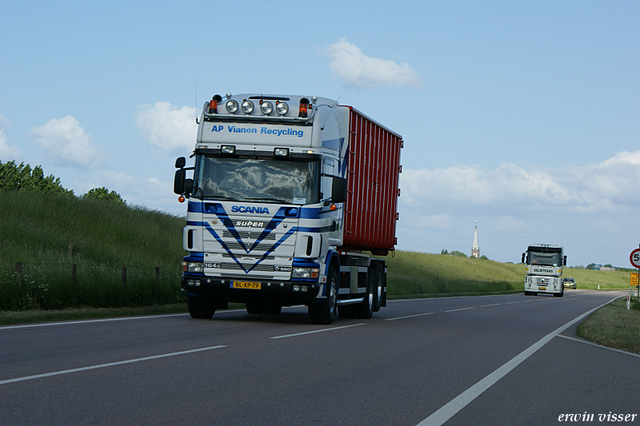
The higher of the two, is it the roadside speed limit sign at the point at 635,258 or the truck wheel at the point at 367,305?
the roadside speed limit sign at the point at 635,258

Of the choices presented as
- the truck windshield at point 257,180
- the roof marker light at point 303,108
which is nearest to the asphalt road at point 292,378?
the truck windshield at point 257,180

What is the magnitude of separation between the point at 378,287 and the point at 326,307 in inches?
200

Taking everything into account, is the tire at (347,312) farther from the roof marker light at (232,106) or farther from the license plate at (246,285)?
the roof marker light at (232,106)

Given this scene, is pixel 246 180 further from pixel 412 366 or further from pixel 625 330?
pixel 625 330

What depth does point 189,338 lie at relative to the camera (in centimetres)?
1148

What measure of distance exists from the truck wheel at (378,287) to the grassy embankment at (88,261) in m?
3.40

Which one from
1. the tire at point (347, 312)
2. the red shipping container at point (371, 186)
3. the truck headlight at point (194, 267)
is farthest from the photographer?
the tire at point (347, 312)

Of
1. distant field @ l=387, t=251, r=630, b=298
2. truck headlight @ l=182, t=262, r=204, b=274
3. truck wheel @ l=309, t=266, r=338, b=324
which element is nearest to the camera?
truck headlight @ l=182, t=262, r=204, b=274

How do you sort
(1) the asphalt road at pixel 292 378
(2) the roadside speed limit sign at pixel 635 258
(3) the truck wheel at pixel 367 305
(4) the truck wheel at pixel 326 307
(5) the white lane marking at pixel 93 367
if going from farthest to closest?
(2) the roadside speed limit sign at pixel 635 258, (3) the truck wheel at pixel 367 305, (4) the truck wheel at pixel 326 307, (5) the white lane marking at pixel 93 367, (1) the asphalt road at pixel 292 378

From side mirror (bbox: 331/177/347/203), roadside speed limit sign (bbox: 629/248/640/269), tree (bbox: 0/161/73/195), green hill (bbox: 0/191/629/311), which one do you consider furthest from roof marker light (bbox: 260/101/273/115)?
tree (bbox: 0/161/73/195)

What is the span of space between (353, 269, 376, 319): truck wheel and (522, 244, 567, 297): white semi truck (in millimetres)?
38357

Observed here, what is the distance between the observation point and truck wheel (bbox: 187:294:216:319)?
1546 cm

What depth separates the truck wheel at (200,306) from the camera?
1546 centimetres

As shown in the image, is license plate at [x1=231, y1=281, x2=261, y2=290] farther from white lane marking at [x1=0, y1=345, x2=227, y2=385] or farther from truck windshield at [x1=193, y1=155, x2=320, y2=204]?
white lane marking at [x1=0, y1=345, x2=227, y2=385]
